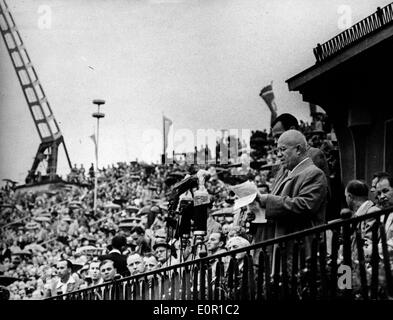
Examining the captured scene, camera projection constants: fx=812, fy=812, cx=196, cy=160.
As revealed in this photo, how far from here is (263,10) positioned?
7.10m

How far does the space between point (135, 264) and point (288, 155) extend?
2181 mm

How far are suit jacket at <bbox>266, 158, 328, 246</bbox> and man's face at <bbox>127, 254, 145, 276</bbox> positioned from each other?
1888 millimetres

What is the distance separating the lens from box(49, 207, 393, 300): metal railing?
187 inches

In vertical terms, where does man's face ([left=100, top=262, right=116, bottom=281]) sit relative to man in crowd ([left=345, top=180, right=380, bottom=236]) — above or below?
below

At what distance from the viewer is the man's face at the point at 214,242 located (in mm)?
6445

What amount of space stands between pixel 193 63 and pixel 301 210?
2.38m

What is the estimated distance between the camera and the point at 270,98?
6.95m

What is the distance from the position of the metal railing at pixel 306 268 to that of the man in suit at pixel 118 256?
49.1 inches

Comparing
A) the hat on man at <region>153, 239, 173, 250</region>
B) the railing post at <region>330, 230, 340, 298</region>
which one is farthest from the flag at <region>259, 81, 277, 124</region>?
the railing post at <region>330, 230, 340, 298</region>

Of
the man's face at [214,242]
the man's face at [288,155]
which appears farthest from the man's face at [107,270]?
the man's face at [288,155]

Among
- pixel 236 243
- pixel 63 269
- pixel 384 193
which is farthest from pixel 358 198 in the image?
pixel 63 269

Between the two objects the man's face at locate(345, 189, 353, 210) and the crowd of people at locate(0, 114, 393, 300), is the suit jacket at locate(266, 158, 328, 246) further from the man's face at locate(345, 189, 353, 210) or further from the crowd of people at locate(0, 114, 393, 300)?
the crowd of people at locate(0, 114, 393, 300)

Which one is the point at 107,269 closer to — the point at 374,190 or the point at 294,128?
the point at 294,128

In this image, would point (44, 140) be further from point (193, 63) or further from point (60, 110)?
point (193, 63)
